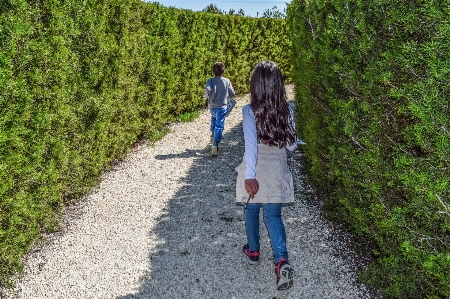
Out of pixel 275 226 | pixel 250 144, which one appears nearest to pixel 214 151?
pixel 275 226

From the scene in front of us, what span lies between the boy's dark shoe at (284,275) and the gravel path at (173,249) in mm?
176

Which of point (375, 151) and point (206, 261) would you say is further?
point (206, 261)

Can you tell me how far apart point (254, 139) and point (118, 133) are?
441 centimetres

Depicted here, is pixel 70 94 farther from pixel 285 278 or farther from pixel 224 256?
pixel 285 278

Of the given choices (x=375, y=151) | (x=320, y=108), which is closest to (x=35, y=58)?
(x=320, y=108)

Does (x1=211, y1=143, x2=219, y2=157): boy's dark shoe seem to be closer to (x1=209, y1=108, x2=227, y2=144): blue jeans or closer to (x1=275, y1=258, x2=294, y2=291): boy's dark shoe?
(x1=209, y1=108, x2=227, y2=144): blue jeans

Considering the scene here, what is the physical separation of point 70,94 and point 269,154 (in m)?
3.27

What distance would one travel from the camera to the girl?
10.9 feet

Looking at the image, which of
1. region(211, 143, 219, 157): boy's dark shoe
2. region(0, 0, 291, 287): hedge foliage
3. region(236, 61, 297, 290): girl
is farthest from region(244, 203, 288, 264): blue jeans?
region(211, 143, 219, 157): boy's dark shoe

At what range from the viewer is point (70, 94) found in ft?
17.0

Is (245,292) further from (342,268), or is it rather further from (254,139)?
(254,139)

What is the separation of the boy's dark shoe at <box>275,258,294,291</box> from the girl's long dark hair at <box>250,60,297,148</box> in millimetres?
1208

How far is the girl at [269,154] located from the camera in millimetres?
3318

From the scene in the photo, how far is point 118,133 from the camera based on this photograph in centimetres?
706
